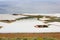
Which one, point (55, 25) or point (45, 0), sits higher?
point (45, 0)

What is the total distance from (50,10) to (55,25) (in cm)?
15

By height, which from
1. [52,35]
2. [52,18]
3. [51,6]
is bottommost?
[52,35]

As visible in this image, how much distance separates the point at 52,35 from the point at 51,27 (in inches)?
3.0

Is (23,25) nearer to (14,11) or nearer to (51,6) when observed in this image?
(14,11)

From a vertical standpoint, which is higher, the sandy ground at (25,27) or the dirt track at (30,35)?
the sandy ground at (25,27)

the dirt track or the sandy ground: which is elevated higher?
the sandy ground

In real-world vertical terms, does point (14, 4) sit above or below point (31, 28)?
above

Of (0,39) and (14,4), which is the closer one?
(0,39)

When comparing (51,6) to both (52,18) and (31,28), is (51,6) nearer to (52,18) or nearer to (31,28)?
(52,18)

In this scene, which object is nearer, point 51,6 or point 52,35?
point 52,35

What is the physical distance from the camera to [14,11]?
3.78 ft

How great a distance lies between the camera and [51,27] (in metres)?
1.09

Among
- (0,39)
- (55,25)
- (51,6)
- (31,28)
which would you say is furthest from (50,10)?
(0,39)

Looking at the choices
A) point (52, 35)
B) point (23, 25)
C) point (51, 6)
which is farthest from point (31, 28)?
point (51, 6)
